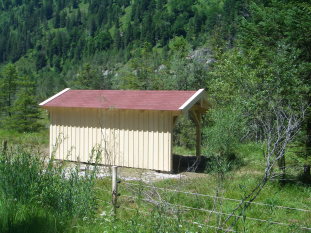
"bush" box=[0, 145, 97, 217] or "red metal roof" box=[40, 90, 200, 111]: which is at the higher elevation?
"red metal roof" box=[40, 90, 200, 111]

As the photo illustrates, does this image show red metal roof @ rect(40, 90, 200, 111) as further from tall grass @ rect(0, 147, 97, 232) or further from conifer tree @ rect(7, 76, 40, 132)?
conifer tree @ rect(7, 76, 40, 132)

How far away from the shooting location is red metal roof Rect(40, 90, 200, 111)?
1212 centimetres

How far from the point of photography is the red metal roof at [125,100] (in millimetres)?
12118

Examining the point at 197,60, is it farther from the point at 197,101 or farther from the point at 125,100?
the point at 125,100

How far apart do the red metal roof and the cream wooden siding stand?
9.6 inches

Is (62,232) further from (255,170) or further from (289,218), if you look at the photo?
(255,170)

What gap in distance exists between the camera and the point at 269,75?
33.9 ft

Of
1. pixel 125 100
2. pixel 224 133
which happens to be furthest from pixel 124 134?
pixel 224 133

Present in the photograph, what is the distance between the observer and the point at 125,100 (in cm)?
1312

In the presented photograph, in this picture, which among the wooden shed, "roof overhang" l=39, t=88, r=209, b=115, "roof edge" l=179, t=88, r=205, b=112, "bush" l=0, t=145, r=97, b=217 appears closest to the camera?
"bush" l=0, t=145, r=97, b=217

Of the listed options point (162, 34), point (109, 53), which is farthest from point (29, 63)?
point (162, 34)

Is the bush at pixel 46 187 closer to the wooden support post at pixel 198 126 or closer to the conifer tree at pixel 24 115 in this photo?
the wooden support post at pixel 198 126

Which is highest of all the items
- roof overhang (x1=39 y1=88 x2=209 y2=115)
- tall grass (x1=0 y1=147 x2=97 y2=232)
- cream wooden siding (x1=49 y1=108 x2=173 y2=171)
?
roof overhang (x1=39 y1=88 x2=209 y2=115)

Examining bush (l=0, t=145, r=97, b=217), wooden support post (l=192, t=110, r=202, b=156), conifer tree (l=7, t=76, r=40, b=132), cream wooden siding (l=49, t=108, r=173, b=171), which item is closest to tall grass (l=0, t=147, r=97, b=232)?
bush (l=0, t=145, r=97, b=217)
